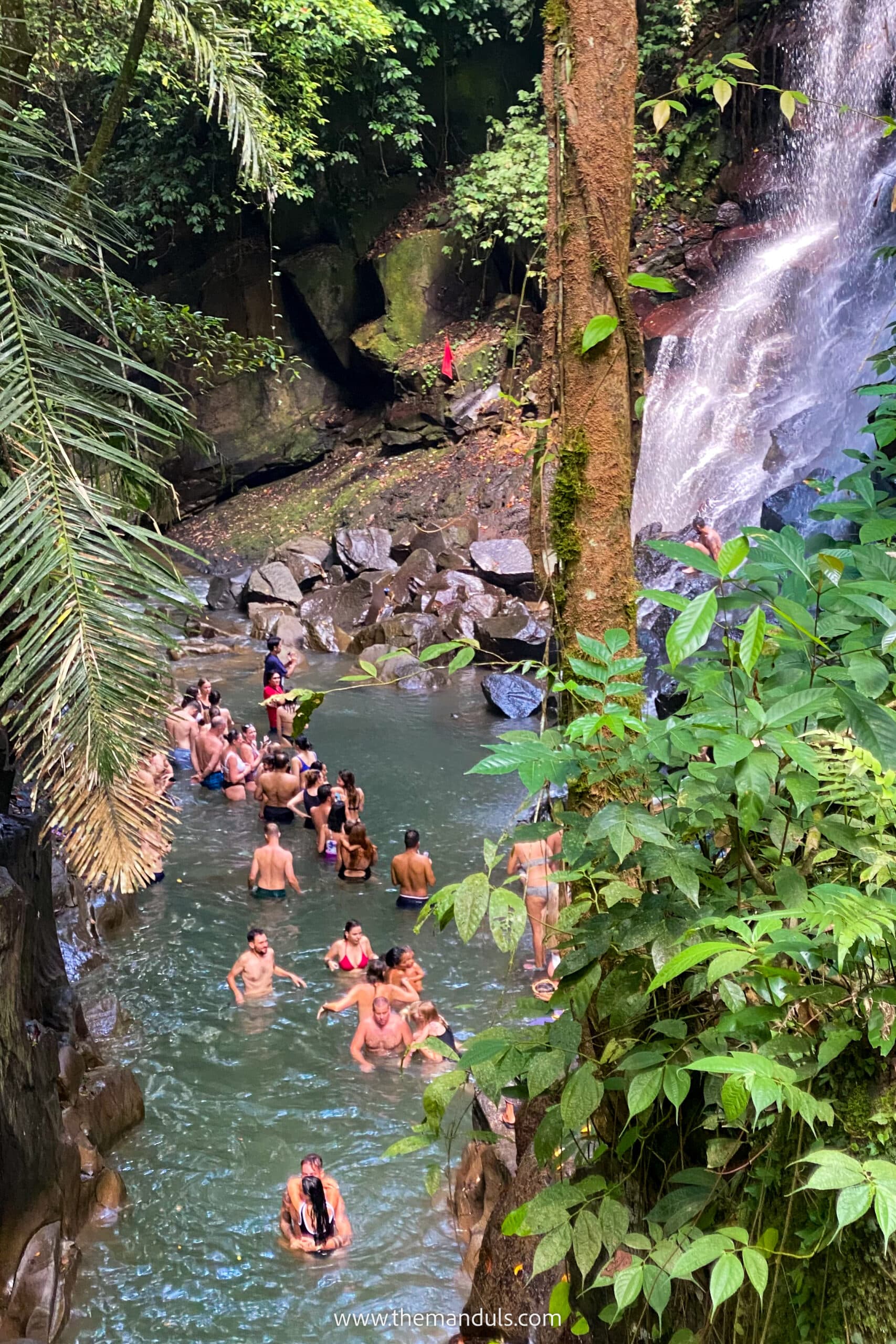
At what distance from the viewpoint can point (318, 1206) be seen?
5.43 metres

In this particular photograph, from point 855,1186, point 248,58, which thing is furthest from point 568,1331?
point 248,58

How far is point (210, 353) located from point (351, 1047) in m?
6.23

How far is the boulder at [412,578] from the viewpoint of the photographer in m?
19.3

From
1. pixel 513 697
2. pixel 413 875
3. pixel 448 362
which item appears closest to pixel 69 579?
pixel 413 875

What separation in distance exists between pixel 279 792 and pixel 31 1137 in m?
6.68

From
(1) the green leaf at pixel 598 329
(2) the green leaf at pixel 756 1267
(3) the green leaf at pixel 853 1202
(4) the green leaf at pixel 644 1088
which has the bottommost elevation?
(2) the green leaf at pixel 756 1267

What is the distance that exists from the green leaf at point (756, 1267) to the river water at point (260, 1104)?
3.06m

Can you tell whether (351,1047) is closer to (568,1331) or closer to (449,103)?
(568,1331)

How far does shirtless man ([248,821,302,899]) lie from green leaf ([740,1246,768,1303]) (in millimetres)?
7953

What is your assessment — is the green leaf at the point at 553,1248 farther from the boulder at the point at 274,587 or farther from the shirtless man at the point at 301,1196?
the boulder at the point at 274,587

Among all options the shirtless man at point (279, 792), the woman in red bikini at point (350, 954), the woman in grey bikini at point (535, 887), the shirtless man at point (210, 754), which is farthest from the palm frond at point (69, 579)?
the shirtless man at point (210, 754)

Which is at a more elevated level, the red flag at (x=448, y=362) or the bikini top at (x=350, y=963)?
the red flag at (x=448, y=362)

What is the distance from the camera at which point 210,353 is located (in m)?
9.44

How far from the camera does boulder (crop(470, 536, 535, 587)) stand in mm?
18812
